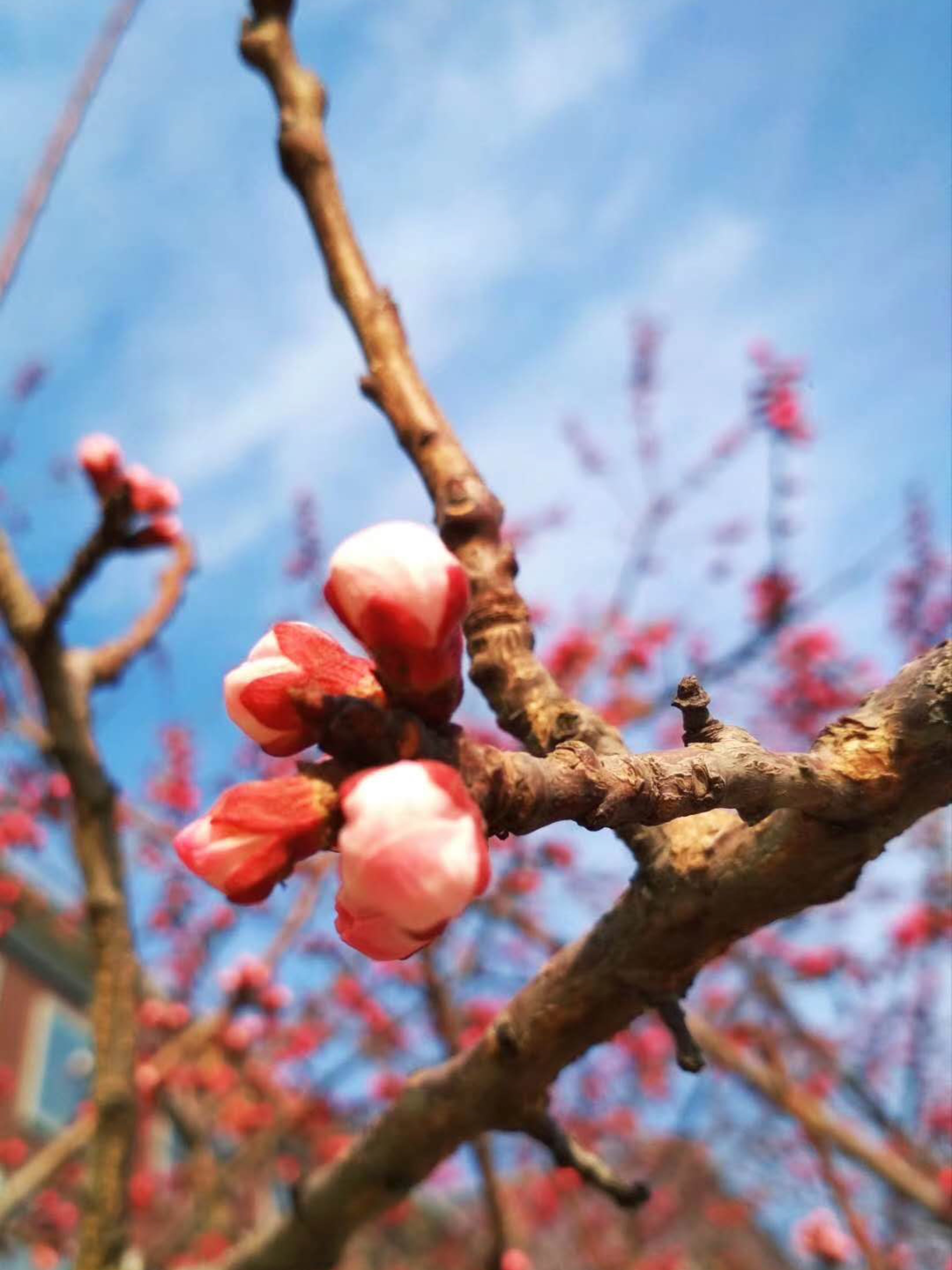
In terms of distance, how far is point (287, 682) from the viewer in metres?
0.75

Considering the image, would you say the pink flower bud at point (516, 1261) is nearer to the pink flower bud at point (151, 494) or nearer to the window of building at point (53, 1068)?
the pink flower bud at point (151, 494)

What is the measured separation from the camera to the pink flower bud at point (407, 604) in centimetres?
71

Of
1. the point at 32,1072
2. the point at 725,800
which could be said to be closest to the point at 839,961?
the point at 725,800

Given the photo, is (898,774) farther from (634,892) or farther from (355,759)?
(355,759)

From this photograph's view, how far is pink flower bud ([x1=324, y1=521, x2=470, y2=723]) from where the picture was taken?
708 mm

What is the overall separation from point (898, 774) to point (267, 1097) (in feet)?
17.8

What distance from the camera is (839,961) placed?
6.43 metres

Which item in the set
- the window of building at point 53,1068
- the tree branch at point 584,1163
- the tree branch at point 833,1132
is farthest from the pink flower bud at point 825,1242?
the window of building at point 53,1068

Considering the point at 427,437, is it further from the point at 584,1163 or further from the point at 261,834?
the point at 584,1163

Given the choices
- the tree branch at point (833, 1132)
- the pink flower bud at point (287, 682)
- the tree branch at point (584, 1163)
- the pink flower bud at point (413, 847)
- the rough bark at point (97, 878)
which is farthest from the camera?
the tree branch at point (833, 1132)

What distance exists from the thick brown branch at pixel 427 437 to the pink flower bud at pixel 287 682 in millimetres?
414

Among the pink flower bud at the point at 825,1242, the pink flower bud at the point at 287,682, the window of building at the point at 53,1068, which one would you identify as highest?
the window of building at the point at 53,1068

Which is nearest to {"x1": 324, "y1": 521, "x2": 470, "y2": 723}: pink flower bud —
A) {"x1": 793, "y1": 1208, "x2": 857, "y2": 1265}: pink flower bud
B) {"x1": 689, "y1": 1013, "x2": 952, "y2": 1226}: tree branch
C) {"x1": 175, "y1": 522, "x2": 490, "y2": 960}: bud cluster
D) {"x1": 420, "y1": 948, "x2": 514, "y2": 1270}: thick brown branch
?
{"x1": 175, "y1": 522, "x2": 490, "y2": 960}: bud cluster

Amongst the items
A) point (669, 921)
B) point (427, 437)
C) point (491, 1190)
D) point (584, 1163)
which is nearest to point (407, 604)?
point (669, 921)
